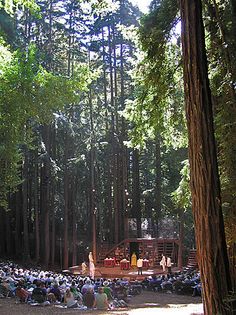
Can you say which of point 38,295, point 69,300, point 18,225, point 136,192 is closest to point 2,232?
point 18,225

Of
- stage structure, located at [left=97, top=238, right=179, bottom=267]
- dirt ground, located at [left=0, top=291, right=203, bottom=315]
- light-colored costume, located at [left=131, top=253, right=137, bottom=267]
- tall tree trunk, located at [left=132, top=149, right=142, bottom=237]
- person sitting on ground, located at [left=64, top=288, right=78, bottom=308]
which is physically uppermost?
tall tree trunk, located at [left=132, top=149, right=142, bottom=237]

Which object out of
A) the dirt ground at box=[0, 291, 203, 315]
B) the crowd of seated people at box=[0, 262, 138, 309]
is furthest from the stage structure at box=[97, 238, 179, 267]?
the crowd of seated people at box=[0, 262, 138, 309]

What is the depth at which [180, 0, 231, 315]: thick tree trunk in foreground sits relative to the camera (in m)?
4.46

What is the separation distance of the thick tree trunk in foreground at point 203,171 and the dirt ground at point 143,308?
260 inches

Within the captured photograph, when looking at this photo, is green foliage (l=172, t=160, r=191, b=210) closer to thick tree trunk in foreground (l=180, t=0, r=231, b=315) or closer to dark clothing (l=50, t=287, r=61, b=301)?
thick tree trunk in foreground (l=180, t=0, r=231, b=315)

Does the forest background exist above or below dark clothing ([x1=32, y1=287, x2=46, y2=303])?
above

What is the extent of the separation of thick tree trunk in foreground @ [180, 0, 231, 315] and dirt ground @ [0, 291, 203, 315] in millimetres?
6603

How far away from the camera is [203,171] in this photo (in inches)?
183

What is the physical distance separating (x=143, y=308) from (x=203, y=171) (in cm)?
899

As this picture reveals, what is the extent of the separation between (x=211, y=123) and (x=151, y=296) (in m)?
12.5

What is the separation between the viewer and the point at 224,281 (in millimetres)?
4457

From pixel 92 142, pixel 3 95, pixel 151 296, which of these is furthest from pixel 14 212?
pixel 3 95

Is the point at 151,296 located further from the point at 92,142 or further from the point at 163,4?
the point at 92,142

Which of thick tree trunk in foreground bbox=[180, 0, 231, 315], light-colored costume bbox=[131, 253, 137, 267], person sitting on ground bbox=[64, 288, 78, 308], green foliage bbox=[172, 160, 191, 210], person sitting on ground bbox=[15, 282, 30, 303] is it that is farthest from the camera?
light-colored costume bbox=[131, 253, 137, 267]
